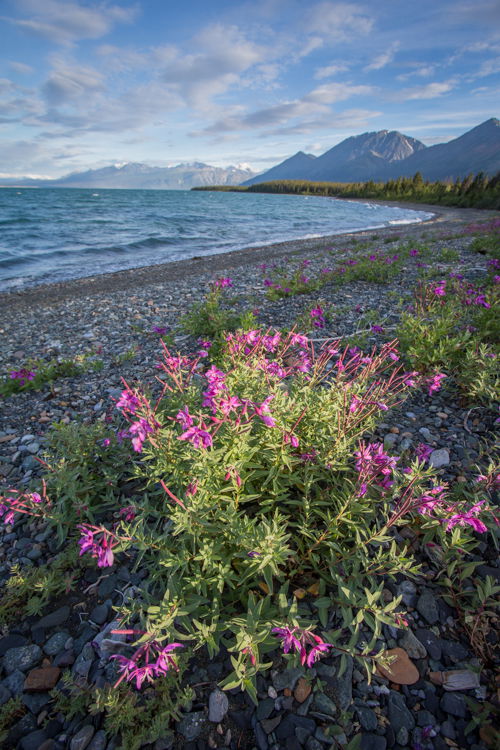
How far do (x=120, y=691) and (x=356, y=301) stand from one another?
29.8 ft

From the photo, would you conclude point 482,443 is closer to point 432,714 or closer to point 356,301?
point 432,714

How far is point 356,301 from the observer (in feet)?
30.5

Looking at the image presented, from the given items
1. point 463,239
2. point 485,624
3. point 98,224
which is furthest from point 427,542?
point 98,224

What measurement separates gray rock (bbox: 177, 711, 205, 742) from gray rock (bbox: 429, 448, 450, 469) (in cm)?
300

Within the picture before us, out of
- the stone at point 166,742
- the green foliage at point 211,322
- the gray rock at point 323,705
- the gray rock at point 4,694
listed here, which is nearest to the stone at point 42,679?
the gray rock at point 4,694

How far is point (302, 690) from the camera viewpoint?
2.18 meters

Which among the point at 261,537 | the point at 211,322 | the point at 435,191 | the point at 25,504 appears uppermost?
the point at 435,191

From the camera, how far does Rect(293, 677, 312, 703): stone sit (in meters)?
2.15

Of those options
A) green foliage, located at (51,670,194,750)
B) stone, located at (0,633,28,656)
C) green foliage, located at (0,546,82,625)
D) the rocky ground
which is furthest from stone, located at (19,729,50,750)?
green foliage, located at (0,546,82,625)

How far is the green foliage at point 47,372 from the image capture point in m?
5.98

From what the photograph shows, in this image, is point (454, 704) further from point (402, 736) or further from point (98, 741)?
point (98, 741)

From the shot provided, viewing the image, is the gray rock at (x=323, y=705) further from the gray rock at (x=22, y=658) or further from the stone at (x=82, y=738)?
the gray rock at (x=22, y=658)

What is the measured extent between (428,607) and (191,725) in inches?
72.0

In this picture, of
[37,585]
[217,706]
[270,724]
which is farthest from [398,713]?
[37,585]
